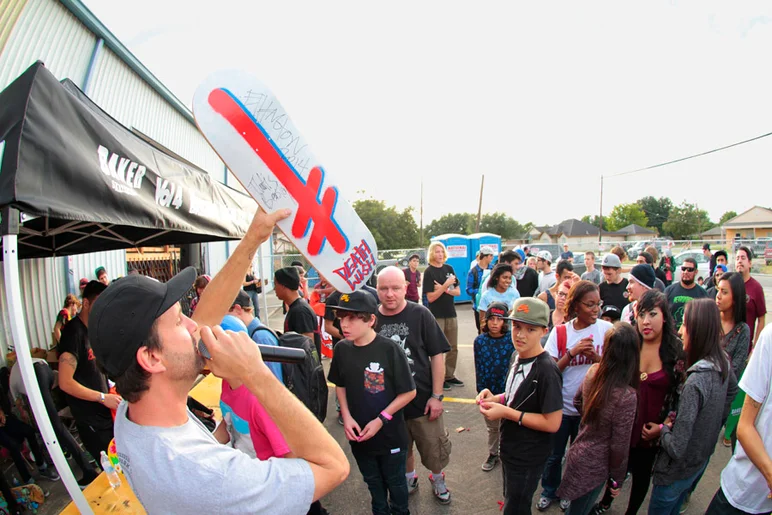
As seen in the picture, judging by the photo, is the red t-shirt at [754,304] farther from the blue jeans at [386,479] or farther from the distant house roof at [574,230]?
the distant house roof at [574,230]

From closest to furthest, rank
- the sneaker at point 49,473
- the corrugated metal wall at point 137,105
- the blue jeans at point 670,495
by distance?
the blue jeans at point 670,495
the sneaker at point 49,473
the corrugated metal wall at point 137,105

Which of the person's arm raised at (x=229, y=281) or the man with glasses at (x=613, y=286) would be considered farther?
the man with glasses at (x=613, y=286)

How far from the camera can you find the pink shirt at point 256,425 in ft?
5.60

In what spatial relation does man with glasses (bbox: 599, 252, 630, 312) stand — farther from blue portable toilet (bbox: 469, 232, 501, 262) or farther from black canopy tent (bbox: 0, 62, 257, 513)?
blue portable toilet (bbox: 469, 232, 501, 262)

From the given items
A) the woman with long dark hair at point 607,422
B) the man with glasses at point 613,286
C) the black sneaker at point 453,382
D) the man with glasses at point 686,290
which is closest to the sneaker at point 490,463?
the woman with long dark hair at point 607,422

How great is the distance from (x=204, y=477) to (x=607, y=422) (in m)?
2.31

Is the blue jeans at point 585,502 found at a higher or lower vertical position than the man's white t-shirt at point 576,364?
lower

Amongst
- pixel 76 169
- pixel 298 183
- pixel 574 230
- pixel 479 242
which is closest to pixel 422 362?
pixel 298 183

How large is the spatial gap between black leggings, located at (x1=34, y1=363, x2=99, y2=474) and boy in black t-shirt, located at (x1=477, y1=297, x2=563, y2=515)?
11.8 ft

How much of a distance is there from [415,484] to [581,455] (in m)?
1.62

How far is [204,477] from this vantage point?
103 centimetres

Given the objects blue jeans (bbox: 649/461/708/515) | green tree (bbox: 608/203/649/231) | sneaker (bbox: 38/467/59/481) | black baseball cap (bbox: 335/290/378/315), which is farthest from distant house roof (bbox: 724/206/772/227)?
sneaker (bbox: 38/467/59/481)

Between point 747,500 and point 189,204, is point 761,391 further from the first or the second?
point 189,204

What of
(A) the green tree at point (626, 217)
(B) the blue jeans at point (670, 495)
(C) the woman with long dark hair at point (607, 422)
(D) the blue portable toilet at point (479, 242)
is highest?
(A) the green tree at point (626, 217)
